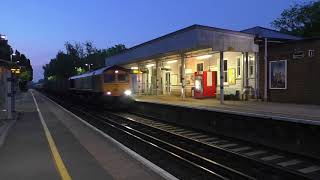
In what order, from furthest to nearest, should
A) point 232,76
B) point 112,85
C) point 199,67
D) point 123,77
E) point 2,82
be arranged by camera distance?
point 199,67 < point 123,77 < point 112,85 < point 232,76 < point 2,82

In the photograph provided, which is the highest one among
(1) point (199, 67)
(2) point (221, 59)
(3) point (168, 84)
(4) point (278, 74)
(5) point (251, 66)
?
(2) point (221, 59)

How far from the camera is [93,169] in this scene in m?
10.4

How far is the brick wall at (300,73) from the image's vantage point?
24516mm

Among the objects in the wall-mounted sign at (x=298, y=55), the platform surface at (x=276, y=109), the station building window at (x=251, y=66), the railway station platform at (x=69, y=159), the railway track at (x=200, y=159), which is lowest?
the railway track at (x=200, y=159)

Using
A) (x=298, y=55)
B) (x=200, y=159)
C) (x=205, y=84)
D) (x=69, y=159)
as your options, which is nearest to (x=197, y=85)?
(x=205, y=84)

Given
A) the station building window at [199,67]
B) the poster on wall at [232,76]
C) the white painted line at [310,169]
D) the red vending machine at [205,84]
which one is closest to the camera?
the white painted line at [310,169]

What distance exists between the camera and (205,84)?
113 ft

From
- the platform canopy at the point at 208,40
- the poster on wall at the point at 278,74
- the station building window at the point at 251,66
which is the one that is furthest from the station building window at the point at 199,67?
the poster on wall at the point at 278,74

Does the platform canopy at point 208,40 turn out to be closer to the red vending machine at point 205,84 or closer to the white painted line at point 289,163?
the red vending machine at point 205,84

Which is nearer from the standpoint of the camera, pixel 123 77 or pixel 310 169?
pixel 310 169

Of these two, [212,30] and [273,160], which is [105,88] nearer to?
[212,30]

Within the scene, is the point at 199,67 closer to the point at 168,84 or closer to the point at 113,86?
the point at 168,84

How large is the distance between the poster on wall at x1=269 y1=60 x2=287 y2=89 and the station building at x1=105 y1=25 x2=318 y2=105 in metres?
0.12

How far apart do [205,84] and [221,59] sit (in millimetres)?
6096
